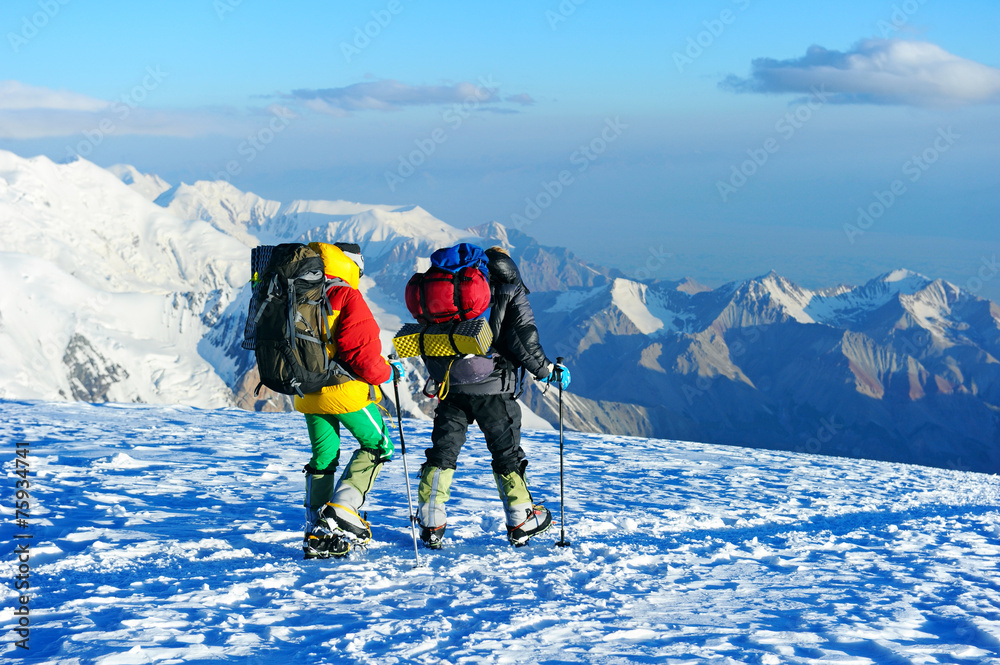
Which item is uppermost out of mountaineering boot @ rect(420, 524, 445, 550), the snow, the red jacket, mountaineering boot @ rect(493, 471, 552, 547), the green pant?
the red jacket

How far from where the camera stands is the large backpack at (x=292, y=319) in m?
6.32

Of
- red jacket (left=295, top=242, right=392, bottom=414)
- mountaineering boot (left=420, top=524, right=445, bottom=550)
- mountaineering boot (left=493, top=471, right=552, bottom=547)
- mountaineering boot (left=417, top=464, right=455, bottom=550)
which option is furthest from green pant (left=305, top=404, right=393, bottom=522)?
mountaineering boot (left=493, top=471, right=552, bottom=547)

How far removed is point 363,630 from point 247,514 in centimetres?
389

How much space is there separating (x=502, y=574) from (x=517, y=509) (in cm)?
102

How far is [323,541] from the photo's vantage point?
6.74 m

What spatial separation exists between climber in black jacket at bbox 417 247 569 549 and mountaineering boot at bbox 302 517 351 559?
90 cm

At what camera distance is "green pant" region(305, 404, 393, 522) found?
689 centimetres

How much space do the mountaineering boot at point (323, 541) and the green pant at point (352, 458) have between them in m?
0.25

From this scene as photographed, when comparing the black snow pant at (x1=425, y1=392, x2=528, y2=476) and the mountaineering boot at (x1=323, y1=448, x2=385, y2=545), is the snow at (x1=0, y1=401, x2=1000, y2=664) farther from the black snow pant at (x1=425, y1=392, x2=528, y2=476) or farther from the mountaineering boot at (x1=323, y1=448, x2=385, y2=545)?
the black snow pant at (x1=425, y1=392, x2=528, y2=476)

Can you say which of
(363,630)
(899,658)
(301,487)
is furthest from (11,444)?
(899,658)

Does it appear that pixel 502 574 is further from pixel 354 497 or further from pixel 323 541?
pixel 323 541

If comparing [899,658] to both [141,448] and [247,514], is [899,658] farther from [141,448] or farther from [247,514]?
[141,448]

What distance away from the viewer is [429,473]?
24.0ft

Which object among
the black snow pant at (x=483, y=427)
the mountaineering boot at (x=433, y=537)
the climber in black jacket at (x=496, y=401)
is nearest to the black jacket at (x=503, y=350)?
the climber in black jacket at (x=496, y=401)
